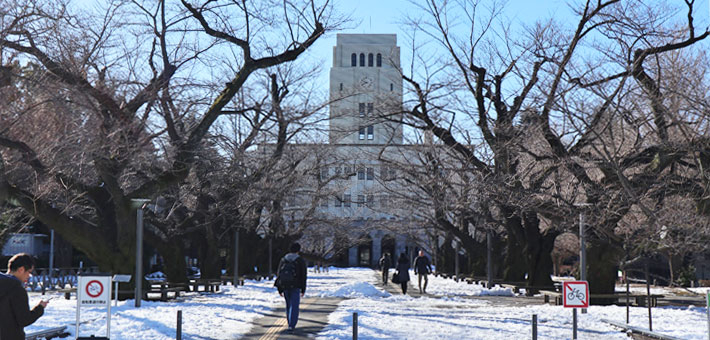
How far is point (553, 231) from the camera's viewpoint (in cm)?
3056

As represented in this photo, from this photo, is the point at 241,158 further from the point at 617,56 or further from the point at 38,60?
the point at 617,56

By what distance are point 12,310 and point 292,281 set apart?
812 cm

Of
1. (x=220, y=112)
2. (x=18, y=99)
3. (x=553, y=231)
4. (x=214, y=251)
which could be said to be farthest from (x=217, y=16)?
(x=214, y=251)

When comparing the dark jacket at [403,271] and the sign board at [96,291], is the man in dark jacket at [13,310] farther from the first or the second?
the dark jacket at [403,271]

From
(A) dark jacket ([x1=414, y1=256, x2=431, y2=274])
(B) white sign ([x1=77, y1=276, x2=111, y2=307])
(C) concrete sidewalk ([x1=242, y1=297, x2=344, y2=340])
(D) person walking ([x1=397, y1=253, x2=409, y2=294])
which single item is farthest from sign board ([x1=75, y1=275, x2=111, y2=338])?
(A) dark jacket ([x1=414, y1=256, x2=431, y2=274])

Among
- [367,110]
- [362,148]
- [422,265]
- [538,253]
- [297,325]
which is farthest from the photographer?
[362,148]

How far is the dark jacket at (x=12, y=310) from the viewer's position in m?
7.25

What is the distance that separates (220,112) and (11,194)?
5613 millimetres

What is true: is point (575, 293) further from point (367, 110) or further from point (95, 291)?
point (367, 110)

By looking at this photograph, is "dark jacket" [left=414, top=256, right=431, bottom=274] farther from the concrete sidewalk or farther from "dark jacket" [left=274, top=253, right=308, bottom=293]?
"dark jacket" [left=274, top=253, right=308, bottom=293]

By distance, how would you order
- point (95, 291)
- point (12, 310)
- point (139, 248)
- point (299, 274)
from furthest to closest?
1. point (139, 248)
2. point (299, 274)
3. point (95, 291)
4. point (12, 310)

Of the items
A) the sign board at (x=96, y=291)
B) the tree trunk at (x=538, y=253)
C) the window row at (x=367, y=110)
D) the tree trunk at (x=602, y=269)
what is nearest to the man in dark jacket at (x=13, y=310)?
the sign board at (x=96, y=291)

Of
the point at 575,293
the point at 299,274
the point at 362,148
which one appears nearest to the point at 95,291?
the point at 299,274

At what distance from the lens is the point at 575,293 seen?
13641 mm
